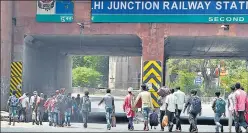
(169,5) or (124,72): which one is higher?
(169,5)

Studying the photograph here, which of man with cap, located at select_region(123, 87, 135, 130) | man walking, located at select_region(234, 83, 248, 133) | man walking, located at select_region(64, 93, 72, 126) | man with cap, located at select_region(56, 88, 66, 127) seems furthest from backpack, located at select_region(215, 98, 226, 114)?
man with cap, located at select_region(56, 88, 66, 127)

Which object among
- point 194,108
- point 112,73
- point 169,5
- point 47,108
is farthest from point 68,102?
point 112,73

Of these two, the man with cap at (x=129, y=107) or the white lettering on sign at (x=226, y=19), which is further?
the white lettering on sign at (x=226, y=19)

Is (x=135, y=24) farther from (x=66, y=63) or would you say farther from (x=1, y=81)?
(x=66, y=63)

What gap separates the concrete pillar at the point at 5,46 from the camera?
68.4 ft

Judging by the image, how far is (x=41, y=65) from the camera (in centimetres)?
2545

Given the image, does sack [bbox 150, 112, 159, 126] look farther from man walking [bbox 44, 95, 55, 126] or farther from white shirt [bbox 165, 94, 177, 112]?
man walking [bbox 44, 95, 55, 126]

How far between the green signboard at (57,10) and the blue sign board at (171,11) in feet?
3.29

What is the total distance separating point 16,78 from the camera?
21.2m

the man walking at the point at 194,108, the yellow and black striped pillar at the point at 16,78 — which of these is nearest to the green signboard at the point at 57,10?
the yellow and black striped pillar at the point at 16,78

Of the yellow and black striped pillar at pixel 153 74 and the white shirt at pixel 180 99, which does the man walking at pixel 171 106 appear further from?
the yellow and black striped pillar at pixel 153 74

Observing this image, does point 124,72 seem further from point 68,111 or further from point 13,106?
point 13,106

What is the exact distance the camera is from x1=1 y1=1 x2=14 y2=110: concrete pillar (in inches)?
821

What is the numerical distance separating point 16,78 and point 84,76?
51.5 m
